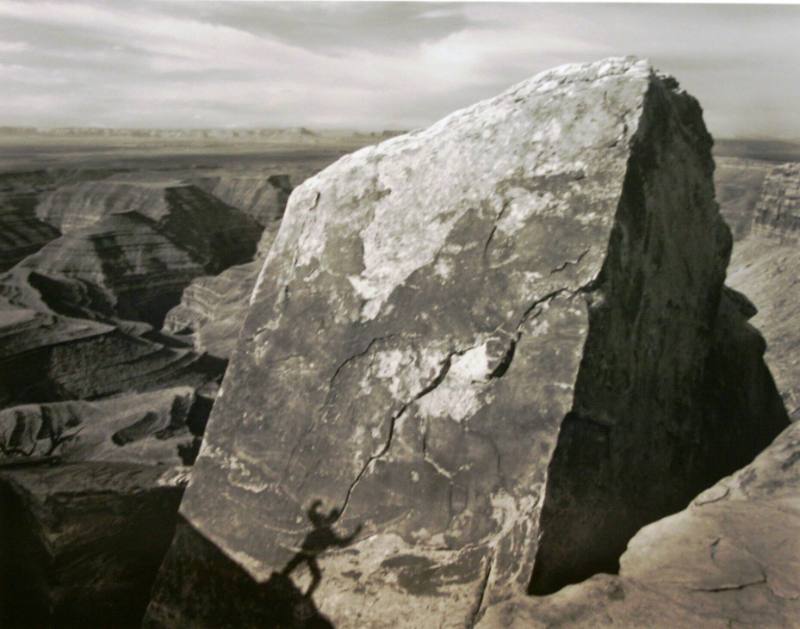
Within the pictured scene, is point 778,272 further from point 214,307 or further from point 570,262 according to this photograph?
point 214,307

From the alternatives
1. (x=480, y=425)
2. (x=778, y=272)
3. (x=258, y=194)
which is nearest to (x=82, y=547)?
(x=480, y=425)

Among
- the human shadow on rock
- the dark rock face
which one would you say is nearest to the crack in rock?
the human shadow on rock

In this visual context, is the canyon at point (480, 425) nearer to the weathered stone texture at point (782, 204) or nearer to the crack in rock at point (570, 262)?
the crack in rock at point (570, 262)

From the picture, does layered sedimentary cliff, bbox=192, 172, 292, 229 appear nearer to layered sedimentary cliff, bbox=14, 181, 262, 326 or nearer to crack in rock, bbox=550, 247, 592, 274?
layered sedimentary cliff, bbox=14, 181, 262, 326

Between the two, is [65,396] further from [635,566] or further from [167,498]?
[635,566]

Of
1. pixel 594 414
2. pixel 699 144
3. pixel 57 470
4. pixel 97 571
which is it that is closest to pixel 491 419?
pixel 594 414
